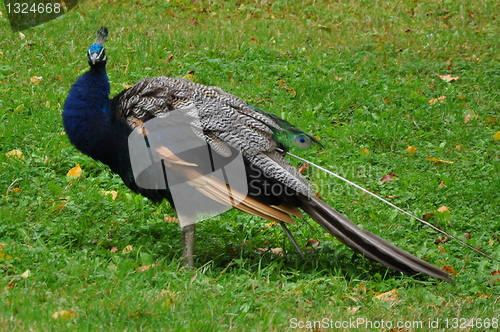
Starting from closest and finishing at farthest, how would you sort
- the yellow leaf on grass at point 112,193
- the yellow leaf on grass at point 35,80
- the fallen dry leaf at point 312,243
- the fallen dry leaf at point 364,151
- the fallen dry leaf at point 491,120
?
the fallen dry leaf at point 312,243, the yellow leaf on grass at point 112,193, the fallen dry leaf at point 364,151, the fallen dry leaf at point 491,120, the yellow leaf on grass at point 35,80

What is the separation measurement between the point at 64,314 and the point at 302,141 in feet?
6.97

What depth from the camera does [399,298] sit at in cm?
384

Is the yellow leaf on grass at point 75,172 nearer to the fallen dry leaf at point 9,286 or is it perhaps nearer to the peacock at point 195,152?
the peacock at point 195,152

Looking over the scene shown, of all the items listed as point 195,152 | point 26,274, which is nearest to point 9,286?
point 26,274

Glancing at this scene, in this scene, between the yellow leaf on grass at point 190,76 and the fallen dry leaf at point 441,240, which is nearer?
the fallen dry leaf at point 441,240

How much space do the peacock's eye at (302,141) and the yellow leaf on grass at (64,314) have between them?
2032mm

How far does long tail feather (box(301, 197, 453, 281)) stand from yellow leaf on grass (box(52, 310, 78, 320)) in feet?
5.61

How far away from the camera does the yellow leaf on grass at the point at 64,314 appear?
9.92ft

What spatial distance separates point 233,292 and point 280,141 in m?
1.18

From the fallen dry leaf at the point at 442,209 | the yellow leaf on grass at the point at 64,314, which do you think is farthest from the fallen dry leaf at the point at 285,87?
the yellow leaf on grass at the point at 64,314

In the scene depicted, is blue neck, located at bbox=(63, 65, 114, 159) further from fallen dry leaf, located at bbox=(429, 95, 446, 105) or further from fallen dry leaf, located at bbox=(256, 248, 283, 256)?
fallen dry leaf, located at bbox=(429, 95, 446, 105)

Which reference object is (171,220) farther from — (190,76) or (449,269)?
(190,76)

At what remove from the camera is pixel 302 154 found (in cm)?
585

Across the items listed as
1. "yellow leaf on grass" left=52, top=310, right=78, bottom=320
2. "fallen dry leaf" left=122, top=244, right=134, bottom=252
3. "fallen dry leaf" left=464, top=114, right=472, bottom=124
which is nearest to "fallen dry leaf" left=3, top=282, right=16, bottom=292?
"yellow leaf on grass" left=52, top=310, right=78, bottom=320
